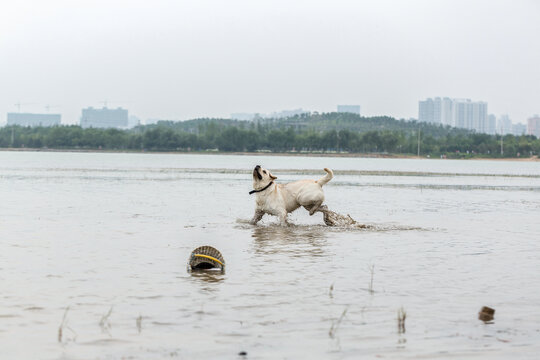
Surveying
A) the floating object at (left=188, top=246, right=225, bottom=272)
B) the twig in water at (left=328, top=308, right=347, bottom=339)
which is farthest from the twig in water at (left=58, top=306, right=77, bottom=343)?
the floating object at (left=188, top=246, right=225, bottom=272)

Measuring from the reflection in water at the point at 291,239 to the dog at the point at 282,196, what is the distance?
0.47 m

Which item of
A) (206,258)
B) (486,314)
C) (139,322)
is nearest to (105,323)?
(139,322)

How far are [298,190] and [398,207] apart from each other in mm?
10871

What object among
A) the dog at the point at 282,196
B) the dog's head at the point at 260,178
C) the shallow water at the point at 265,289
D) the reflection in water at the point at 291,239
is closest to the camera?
the shallow water at the point at 265,289

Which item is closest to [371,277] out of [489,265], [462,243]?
[489,265]

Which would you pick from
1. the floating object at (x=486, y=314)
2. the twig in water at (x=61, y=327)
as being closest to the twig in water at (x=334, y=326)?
the floating object at (x=486, y=314)

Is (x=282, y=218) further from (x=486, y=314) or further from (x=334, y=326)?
(x=334, y=326)

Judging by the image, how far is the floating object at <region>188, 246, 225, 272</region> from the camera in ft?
41.7

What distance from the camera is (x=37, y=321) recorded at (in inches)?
360

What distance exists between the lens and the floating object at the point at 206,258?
41.7 ft

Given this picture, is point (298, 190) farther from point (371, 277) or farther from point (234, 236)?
point (371, 277)

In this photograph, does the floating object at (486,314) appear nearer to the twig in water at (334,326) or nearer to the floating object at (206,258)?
the twig in water at (334,326)

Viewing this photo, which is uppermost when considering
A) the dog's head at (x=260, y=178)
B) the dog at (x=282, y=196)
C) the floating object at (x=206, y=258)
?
the dog's head at (x=260, y=178)

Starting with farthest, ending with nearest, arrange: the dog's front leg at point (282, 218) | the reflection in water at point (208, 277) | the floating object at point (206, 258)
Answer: the dog's front leg at point (282, 218)
the floating object at point (206, 258)
the reflection in water at point (208, 277)
